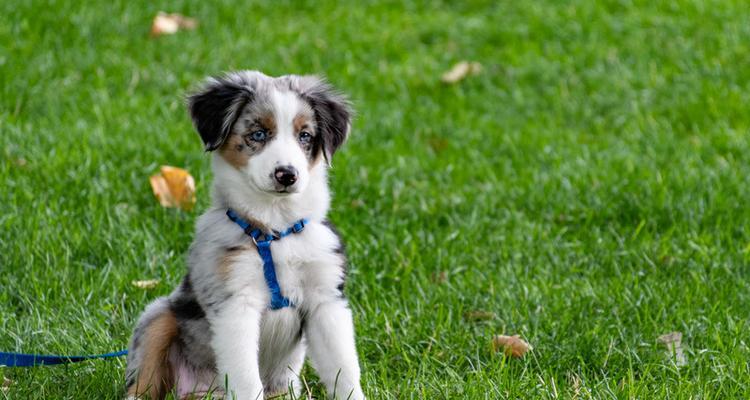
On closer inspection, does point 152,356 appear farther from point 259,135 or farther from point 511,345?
point 511,345

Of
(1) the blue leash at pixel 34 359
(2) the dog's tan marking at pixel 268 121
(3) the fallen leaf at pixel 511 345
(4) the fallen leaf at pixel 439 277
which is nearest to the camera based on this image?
(2) the dog's tan marking at pixel 268 121

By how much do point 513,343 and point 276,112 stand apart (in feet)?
5.13

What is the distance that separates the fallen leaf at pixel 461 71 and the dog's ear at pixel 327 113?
176 inches

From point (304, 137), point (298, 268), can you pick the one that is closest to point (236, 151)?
point (304, 137)

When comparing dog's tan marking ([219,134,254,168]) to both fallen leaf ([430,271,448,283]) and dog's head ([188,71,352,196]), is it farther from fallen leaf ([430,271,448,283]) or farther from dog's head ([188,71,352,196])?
fallen leaf ([430,271,448,283])

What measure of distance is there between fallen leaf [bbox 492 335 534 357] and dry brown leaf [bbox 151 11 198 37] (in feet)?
15.9

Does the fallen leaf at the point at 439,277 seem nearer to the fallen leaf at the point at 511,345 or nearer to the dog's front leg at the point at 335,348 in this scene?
the fallen leaf at the point at 511,345

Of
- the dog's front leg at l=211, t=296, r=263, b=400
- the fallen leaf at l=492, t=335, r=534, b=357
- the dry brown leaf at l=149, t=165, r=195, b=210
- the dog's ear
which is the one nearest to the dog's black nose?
the dog's ear

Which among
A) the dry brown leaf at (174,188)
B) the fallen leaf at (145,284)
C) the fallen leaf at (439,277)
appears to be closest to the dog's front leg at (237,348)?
the fallen leaf at (145,284)

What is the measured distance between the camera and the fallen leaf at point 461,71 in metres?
8.42

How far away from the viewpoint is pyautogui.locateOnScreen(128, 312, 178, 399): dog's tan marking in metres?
3.81

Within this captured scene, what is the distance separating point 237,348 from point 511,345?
55.9 inches

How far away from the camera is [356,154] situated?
6.79 metres

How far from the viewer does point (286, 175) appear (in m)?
3.57
